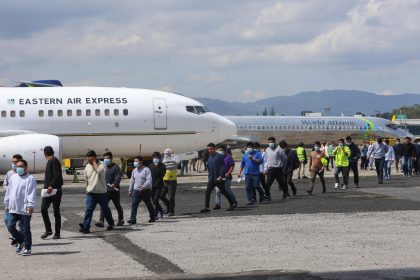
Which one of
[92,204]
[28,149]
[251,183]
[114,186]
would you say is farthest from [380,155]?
[92,204]

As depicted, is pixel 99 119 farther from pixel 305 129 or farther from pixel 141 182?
pixel 305 129

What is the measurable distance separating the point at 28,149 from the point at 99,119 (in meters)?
3.44

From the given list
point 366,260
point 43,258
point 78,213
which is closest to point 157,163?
point 78,213

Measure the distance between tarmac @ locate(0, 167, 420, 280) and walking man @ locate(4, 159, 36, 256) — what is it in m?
0.33

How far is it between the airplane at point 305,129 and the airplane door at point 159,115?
40.4 metres

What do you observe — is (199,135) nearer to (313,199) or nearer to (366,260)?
(313,199)

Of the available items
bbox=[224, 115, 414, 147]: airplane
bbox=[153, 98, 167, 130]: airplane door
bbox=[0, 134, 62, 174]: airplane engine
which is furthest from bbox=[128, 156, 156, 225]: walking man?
bbox=[224, 115, 414, 147]: airplane

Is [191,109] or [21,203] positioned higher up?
[191,109]

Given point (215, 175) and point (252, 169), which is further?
point (252, 169)

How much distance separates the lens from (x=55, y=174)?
17.2 metres

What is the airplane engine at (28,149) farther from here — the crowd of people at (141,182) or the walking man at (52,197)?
the walking man at (52,197)

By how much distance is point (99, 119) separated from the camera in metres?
34.4

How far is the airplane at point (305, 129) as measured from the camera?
252 ft

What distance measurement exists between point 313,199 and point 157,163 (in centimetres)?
656
